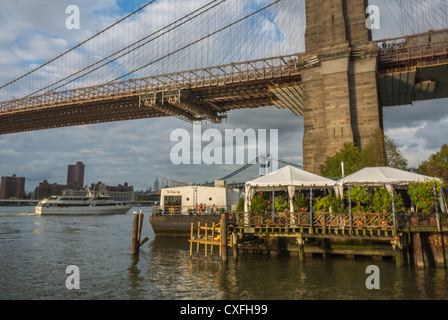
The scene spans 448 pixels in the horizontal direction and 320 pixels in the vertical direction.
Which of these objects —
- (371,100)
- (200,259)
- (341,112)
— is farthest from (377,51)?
(200,259)

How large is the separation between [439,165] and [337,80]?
A: 14740mm

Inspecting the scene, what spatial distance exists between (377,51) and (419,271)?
1081 inches

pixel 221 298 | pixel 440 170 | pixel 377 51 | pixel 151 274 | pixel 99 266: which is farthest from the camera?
pixel 377 51

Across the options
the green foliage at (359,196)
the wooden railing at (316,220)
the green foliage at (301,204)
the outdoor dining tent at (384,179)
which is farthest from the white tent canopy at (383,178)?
the green foliage at (301,204)

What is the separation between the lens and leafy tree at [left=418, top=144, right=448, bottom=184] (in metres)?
27.8

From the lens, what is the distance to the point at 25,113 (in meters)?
74.1

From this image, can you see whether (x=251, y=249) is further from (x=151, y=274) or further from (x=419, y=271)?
(x=419, y=271)

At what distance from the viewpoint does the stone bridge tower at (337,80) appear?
1441 inches

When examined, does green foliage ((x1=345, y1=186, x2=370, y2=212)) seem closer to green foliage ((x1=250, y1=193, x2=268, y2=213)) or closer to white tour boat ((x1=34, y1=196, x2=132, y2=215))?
green foliage ((x1=250, y1=193, x2=268, y2=213))

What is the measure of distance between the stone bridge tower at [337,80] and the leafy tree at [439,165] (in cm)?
757

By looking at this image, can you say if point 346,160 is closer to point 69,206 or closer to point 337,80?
point 337,80

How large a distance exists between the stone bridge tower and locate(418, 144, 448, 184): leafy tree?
7.57 m

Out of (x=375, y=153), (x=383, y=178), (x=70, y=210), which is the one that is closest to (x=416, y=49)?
(x=375, y=153)

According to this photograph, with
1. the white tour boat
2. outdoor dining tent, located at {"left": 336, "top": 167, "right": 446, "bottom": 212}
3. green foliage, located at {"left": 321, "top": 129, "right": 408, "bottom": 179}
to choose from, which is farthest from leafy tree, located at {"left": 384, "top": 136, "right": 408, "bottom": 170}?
the white tour boat
